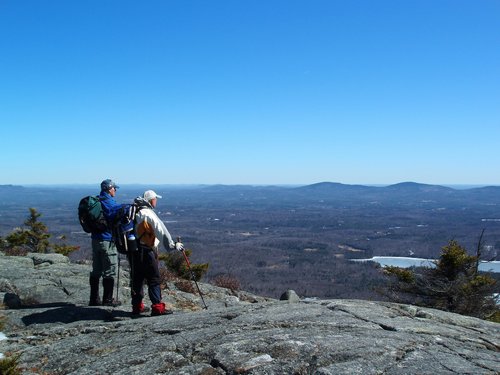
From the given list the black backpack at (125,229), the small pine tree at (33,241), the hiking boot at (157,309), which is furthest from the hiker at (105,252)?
the small pine tree at (33,241)

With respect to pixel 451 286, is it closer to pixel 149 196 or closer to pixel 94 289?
pixel 149 196

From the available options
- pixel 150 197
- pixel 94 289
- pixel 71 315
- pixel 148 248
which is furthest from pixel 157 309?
pixel 150 197

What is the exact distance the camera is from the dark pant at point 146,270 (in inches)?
341

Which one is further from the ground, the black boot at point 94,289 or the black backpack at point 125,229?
the black backpack at point 125,229

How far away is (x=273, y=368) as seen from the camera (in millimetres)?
5184

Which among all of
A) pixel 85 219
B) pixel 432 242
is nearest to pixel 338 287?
pixel 432 242

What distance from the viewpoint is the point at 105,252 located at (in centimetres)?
951

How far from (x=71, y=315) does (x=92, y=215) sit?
2143mm

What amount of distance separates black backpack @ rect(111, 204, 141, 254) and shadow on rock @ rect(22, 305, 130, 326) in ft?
4.60

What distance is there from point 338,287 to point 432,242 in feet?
264

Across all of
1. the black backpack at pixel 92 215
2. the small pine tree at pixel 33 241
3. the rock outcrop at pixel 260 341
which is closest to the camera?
the rock outcrop at pixel 260 341

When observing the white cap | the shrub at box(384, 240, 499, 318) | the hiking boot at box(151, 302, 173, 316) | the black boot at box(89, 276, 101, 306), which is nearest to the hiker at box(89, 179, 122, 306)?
the black boot at box(89, 276, 101, 306)

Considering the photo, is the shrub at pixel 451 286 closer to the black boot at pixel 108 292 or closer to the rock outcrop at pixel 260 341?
the rock outcrop at pixel 260 341

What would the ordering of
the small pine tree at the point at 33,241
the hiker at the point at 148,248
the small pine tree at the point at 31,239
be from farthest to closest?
1. the small pine tree at the point at 31,239
2. the small pine tree at the point at 33,241
3. the hiker at the point at 148,248
